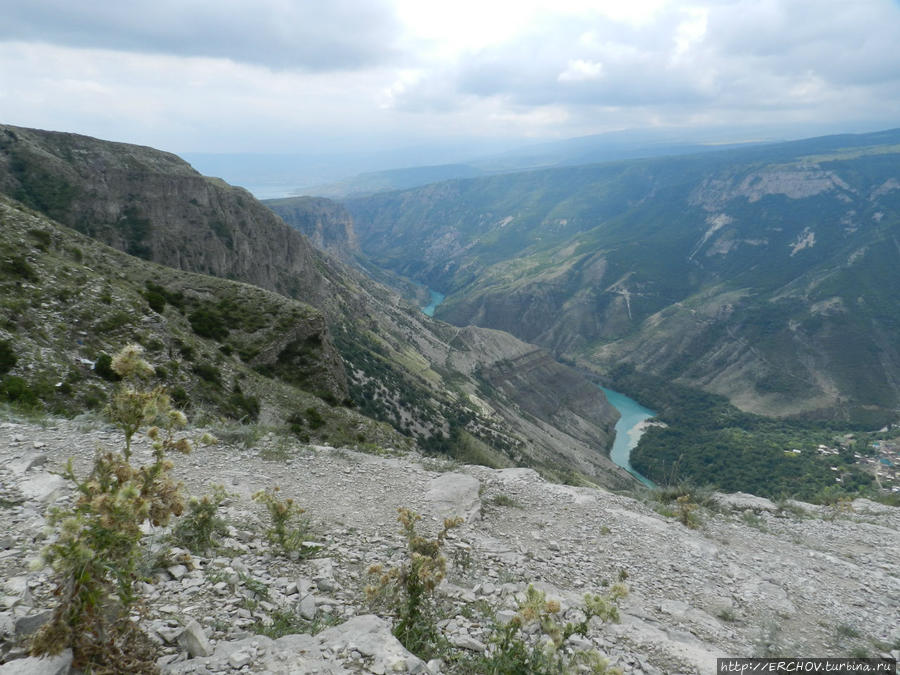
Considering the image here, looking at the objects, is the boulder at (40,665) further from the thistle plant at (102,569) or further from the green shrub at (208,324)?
the green shrub at (208,324)

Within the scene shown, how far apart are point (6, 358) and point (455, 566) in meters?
17.8

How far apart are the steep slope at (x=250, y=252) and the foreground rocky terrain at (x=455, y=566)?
1190 inches

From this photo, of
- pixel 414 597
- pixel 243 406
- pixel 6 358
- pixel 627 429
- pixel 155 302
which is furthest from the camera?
pixel 627 429

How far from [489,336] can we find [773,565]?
126019 mm

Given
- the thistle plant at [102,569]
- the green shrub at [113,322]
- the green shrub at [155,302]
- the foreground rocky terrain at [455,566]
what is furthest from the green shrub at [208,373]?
the thistle plant at [102,569]

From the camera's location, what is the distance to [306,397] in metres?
27.9

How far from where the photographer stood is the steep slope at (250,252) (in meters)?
52.9

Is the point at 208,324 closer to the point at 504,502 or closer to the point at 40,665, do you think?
the point at 504,502

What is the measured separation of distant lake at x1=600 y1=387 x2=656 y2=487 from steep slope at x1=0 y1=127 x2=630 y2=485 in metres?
20.7

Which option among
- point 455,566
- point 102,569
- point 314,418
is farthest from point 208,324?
point 102,569

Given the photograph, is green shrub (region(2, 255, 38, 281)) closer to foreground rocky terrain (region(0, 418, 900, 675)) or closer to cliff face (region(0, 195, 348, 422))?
cliff face (region(0, 195, 348, 422))

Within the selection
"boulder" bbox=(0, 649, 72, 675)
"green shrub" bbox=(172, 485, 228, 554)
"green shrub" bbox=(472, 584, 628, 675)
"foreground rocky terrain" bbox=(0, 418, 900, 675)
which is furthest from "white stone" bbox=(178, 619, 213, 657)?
"green shrub" bbox=(472, 584, 628, 675)

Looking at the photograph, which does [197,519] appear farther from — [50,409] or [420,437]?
[420,437]

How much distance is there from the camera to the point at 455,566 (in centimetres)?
784
